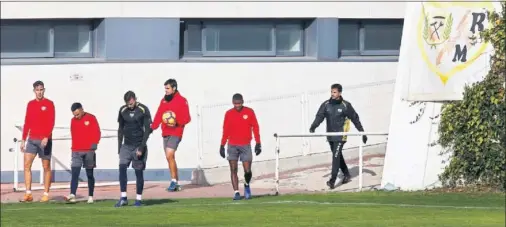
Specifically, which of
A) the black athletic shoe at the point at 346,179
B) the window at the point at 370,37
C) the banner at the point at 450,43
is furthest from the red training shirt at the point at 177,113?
the window at the point at 370,37

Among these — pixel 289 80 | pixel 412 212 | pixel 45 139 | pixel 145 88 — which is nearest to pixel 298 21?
pixel 289 80

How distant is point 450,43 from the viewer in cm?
2314

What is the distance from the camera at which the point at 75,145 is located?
2206cm

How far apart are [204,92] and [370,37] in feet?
12.5

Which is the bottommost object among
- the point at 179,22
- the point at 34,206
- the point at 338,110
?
the point at 34,206

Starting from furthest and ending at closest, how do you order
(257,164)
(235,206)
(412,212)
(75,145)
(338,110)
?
1. (257,164)
2. (338,110)
3. (75,145)
4. (235,206)
5. (412,212)

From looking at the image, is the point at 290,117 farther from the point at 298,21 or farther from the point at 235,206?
the point at 235,206

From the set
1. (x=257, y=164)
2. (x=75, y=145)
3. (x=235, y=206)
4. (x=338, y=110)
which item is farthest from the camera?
(x=257, y=164)

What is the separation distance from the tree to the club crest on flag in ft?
0.61

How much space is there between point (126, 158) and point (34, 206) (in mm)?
1645

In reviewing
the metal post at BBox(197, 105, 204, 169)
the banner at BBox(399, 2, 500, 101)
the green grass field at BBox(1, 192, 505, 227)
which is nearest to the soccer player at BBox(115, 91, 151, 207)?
the green grass field at BBox(1, 192, 505, 227)

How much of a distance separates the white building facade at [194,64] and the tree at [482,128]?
4.76 metres

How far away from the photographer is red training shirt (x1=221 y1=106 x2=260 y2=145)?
2227 centimetres

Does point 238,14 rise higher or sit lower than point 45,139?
higher
